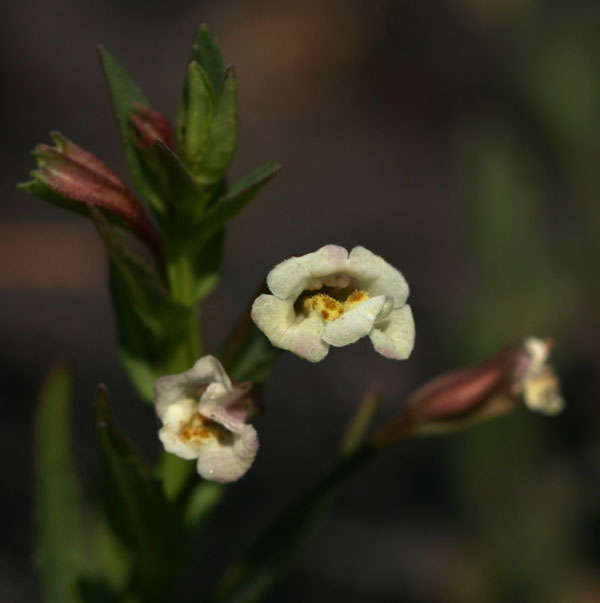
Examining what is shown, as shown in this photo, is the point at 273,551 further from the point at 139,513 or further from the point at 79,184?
the point at 79,184

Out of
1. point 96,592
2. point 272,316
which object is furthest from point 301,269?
point 96,592

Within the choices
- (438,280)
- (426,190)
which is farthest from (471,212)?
(426,190)

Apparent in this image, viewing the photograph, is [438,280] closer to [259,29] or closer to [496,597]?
[496,597]

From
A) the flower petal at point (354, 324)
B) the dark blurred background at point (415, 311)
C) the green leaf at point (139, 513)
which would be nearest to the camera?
the flower petal at point (354, 324)

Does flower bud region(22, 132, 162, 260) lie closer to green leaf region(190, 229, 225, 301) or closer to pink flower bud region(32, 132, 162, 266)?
pink flower bud region(32, 132, 162, 266)

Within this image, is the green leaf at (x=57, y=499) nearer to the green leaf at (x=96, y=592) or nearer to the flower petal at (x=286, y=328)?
the green leaf at (x=96, y=592)

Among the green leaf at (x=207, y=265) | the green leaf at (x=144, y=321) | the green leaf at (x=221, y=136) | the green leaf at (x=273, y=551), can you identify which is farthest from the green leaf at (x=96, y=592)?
the green leaf at (x=221, y=136)

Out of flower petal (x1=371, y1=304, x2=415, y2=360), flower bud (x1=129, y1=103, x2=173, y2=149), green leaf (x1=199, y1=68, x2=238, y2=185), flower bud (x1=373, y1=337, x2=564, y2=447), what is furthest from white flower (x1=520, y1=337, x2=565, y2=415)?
flower bud (x1=129, y1=103, x2=173, y2=149)
